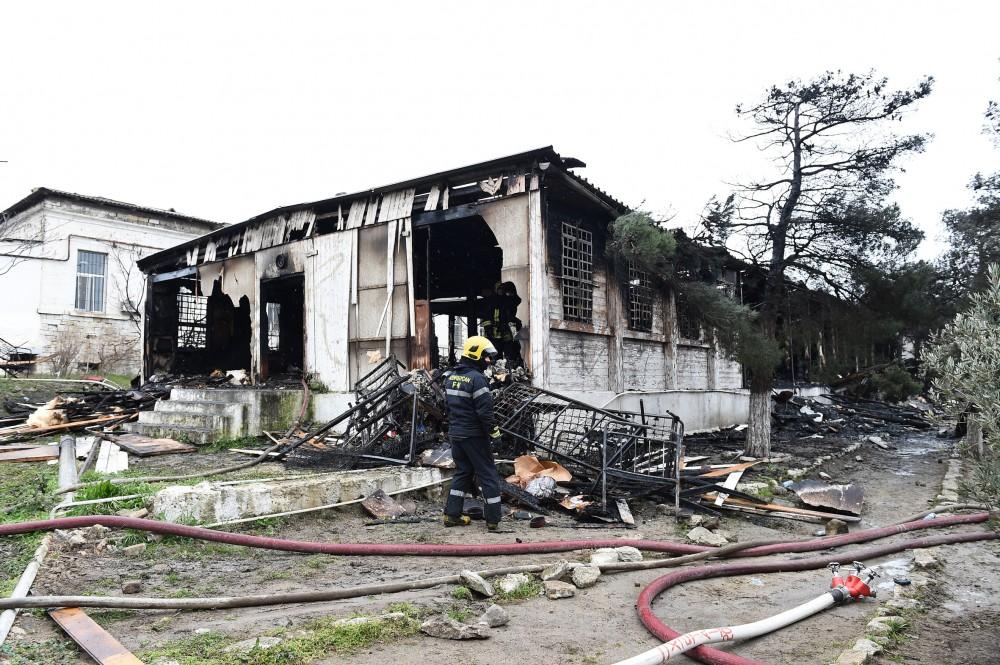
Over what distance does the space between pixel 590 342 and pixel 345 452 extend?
16.4 ft

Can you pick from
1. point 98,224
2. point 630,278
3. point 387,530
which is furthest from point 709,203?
point 98,224

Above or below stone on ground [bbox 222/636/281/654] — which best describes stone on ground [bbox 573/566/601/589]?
below

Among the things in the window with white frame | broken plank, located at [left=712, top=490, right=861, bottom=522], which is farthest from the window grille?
broken plank, located at [left=712, top=490, right=861, bottom=522]

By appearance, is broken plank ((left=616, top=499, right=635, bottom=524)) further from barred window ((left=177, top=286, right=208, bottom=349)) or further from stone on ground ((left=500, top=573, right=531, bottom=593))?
barred window ((left=177, top=286, right=208, bottom=349))

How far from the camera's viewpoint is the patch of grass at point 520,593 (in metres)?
4.04

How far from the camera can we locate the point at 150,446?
9.73m

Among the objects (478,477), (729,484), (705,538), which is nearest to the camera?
(705,538)

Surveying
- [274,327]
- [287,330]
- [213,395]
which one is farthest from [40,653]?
[274,327]

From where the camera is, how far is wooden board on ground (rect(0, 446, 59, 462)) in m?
8.88

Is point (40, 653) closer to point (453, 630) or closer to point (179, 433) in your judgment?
point (453, 630)

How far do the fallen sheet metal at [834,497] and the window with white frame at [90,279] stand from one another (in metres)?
24.3

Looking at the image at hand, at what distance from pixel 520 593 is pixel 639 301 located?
9578 mm

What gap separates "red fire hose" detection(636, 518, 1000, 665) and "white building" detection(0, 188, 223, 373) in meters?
20.6

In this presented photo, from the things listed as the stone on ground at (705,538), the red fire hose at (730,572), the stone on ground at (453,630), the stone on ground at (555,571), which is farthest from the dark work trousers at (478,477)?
the stone on ground at (453,630)
